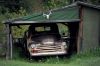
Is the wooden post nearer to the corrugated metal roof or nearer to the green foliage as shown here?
the corrugated metal roof

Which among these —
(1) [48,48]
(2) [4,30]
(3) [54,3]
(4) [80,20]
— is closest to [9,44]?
(1) [48,48]

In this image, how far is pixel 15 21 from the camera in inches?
909

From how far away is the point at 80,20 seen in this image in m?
23.3

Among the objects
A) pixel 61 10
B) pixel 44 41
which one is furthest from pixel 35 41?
pixel 61 10

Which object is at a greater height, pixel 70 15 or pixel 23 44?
pixel 70 15

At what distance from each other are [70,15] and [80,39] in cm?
135

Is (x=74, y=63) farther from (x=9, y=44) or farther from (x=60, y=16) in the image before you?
(x=9, y=44)

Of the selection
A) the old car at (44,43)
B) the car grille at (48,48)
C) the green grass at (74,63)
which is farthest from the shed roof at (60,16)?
the green grass at (74,63)

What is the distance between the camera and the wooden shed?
23172mm

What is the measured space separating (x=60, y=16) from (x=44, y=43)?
1.69 meters

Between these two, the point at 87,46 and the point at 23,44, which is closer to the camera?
the point at 87,46

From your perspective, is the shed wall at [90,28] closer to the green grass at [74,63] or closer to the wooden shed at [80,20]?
the wooden shed at [80,20]

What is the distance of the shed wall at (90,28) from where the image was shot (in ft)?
76.8

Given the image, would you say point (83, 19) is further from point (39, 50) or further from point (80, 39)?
point (39, 50)
